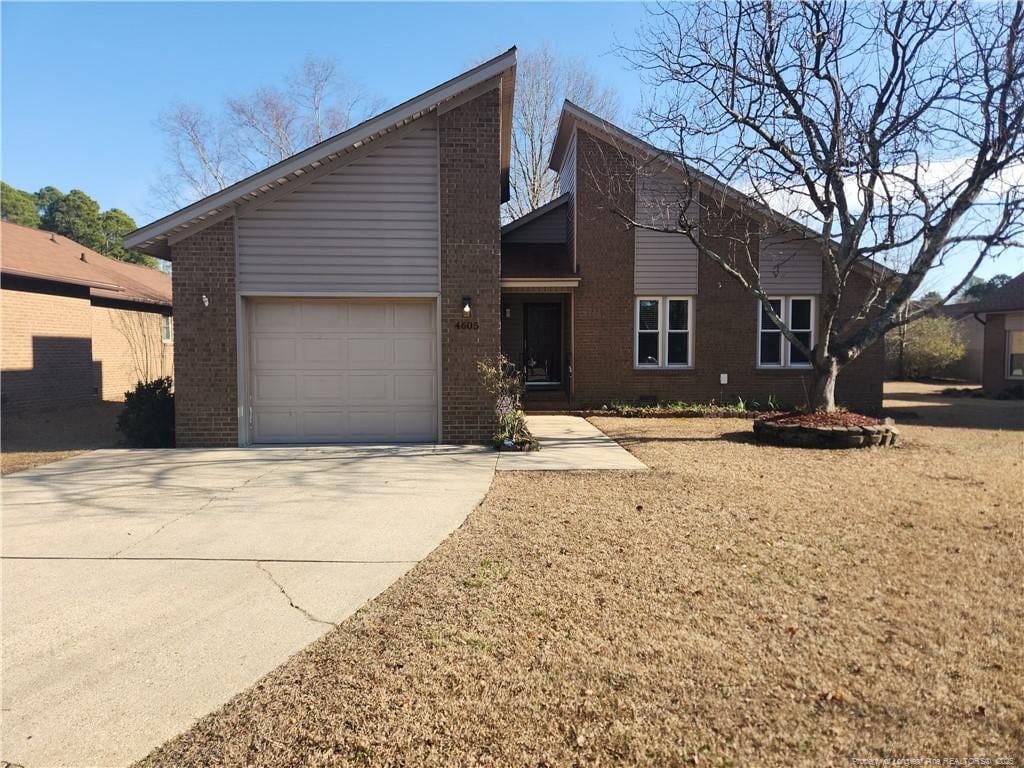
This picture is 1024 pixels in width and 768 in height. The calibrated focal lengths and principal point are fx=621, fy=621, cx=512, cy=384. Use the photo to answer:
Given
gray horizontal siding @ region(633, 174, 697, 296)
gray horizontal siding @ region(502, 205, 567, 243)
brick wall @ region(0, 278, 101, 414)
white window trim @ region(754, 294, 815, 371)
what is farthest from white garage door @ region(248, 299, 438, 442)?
white window trim @ region(754, 294, 815, 371)

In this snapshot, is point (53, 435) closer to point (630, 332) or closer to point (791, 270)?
point (630, 332)

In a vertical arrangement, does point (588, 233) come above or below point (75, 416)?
above

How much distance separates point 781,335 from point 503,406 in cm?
879

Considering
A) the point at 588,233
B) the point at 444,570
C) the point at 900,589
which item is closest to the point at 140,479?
the point at 444,570

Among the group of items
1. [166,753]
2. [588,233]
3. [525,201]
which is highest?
[525,201]

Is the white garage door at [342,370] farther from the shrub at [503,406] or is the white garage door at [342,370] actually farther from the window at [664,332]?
the window at [664,332]

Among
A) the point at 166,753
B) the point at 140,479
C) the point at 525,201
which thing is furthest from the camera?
the point at 525,201

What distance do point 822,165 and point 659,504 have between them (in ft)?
23.8

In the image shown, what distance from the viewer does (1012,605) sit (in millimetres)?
4258

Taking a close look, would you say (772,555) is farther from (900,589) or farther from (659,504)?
(659,504)

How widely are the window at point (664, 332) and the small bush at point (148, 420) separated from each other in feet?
33.5

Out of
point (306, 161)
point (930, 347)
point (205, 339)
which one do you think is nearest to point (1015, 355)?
point (930, 347)

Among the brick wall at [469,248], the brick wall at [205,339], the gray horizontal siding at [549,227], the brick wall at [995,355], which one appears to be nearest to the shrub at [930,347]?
the brick wall at [995,355]

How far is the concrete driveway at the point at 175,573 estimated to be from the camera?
3.14 metres
